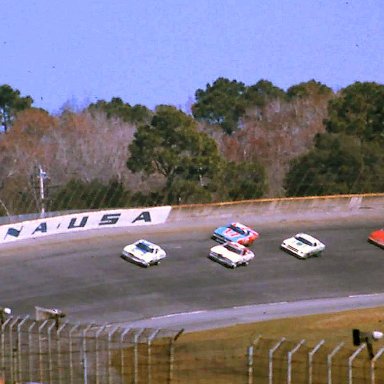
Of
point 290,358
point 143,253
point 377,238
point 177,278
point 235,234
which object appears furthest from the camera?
point 377,238

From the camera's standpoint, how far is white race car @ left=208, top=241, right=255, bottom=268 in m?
51.3

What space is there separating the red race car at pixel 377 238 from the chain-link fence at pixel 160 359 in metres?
37.6

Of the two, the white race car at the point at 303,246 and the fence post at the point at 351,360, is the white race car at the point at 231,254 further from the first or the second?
the fence post at the point at 351,360

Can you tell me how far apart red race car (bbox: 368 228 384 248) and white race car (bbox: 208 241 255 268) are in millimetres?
8246

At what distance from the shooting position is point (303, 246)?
54.3 meters

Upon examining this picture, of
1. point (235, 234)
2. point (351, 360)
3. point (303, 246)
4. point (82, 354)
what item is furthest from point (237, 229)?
point (351, 360)

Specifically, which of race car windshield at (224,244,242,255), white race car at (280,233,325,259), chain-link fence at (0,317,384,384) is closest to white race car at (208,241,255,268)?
race car windshield at (224,244,242,255)

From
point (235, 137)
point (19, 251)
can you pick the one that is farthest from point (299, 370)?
point (235, 137)

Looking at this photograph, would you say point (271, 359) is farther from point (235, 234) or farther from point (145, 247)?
point (235, 234)

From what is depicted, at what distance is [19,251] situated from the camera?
5128 centimetres

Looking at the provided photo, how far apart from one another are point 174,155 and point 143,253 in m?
31.1

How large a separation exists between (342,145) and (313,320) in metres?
43.7

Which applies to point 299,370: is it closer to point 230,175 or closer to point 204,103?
point 230,175

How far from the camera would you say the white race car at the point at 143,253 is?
166 ft
